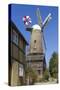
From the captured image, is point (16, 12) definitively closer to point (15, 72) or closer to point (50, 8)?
point (50, 8)

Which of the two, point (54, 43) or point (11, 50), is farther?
point (54, 43)

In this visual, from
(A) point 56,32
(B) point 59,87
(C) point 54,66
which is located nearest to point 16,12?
(A) point 56,32

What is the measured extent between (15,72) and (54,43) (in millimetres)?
422

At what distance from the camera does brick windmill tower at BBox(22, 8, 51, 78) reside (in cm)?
195

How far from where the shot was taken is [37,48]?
198 cm

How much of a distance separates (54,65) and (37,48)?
210 millimetres

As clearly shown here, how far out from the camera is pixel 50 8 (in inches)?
79.4

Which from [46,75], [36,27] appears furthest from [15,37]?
[46,75]

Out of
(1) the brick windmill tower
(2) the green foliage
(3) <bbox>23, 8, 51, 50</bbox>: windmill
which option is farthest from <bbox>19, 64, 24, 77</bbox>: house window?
(3) <bbox>23, 8, 51, 50</bbox>: windmill

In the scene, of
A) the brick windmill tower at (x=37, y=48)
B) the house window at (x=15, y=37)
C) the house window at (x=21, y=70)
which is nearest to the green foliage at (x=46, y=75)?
the brick windmill tower at (x=37, y=48)

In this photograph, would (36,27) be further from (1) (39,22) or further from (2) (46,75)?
(2) (46,75)

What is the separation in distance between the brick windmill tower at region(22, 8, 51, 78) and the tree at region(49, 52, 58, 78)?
0.21 feet

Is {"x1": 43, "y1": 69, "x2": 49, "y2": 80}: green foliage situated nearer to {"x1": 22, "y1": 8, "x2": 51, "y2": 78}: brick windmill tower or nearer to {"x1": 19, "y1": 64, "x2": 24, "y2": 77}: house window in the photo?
{"x1": 22, "y1": 8, "x2": 51, "y2": 78}: brick windmill tower

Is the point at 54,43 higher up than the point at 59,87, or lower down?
higher up
